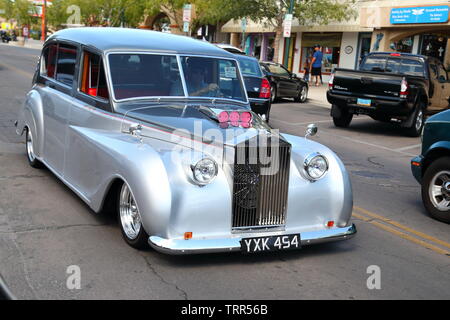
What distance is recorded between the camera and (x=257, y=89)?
546 inches

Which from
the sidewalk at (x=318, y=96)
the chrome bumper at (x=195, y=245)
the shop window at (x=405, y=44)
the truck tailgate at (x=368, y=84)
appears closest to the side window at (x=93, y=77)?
the chrome bumper at (x=195, y=245)

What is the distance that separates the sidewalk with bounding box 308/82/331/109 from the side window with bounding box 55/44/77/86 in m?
14.7

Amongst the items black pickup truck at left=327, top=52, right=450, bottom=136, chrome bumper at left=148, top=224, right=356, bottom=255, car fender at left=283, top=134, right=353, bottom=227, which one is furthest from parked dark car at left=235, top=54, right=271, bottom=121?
chrome bumper at left=148, top=224, right=356, bottom=255

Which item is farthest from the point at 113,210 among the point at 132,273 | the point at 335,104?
the point at 335,104

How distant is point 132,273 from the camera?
4.40 meters

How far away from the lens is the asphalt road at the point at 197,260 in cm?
418

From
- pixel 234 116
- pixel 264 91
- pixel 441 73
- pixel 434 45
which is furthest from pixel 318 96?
pixel 234 116

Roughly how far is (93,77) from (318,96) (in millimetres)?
18470

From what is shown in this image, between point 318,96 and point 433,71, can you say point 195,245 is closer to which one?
point 433,71

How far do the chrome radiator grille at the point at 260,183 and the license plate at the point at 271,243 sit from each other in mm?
162

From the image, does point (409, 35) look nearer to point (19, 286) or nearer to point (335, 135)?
point (335, 135)

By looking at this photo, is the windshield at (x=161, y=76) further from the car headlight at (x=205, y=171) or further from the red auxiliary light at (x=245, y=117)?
the car headlight at (x=205, y=171)

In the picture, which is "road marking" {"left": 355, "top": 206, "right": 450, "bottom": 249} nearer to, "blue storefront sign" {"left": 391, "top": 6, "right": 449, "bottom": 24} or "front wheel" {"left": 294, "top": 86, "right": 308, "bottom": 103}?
"front wheel" {"left": 294, "top": 86, "right": 308, "bottom": 103}

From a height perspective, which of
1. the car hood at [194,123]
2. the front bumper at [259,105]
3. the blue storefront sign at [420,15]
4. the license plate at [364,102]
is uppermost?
the blue storefront sign at [420,15]
